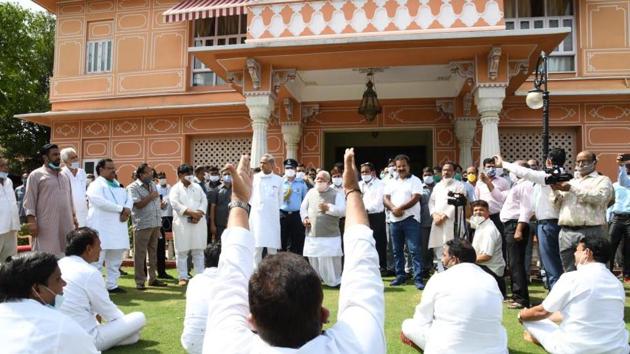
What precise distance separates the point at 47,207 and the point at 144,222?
1486mm

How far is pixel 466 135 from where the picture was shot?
12.5 metres

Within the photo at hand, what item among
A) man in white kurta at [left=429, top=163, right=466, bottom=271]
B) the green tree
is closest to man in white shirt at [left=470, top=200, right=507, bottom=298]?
man in white kurta at [left=429, top=163, right=466, bottom=271]

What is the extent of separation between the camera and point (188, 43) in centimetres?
1452

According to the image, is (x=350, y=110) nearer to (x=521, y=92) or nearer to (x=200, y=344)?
(x=521, y=92)

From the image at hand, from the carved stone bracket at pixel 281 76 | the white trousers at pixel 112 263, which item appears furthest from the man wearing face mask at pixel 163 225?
the carved stone bracket at pixel 281 76

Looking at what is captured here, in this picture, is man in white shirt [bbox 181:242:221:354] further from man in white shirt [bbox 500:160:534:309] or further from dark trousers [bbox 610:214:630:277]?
dark trousers [bbox 610:214:630:277]

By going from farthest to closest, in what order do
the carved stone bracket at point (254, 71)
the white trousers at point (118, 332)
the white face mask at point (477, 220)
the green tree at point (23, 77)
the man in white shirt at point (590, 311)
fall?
the green tree at point (23, 77) < the carved stone bracket at point (254, 71) < the white face mask at point (477, 220) < the white trousers at point (118, 332) < the man in white shirt at point (590, 311)

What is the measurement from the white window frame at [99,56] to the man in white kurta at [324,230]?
9.89 meters

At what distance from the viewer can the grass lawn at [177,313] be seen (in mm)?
4645

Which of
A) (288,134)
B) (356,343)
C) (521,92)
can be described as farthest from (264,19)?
(356,343)

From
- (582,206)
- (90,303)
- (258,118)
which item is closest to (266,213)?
(258,118)

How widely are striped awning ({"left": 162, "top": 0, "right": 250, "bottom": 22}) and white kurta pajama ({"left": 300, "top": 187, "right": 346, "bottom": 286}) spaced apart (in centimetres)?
687

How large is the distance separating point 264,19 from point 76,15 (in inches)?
306

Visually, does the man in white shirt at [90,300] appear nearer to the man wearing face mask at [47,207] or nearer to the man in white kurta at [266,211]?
the man wearing face mask at [47,207]
